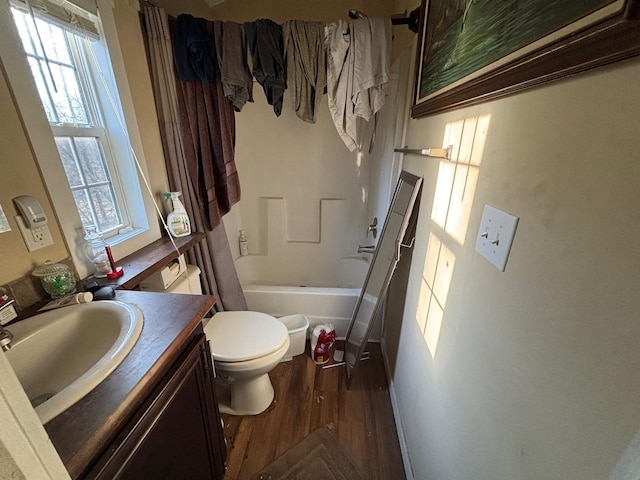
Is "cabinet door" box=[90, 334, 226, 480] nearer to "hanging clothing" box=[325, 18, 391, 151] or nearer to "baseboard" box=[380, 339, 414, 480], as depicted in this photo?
"baseboard" box=[380, 339, 414, 480]

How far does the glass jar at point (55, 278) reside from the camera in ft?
2.88

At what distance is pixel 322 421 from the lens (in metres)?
1.49

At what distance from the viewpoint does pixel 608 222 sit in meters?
0.37

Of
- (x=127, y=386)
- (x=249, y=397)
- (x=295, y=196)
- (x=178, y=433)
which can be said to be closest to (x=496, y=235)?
(x=127, y=386)

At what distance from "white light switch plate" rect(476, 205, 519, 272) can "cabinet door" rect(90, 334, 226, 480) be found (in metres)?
0.89

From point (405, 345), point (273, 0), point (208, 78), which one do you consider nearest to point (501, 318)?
point (405, 345)

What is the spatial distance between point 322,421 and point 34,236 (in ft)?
4.92

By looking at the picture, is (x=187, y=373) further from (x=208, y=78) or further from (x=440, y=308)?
(x=208, y=78)

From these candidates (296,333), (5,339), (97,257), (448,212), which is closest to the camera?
(5,339)

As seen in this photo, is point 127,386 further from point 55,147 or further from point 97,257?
point 55,147

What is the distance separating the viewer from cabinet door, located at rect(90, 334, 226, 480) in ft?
1.97

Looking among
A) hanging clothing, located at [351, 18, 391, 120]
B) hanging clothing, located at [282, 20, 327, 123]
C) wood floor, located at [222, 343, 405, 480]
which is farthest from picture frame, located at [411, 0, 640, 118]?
wood floor, located at [222, 343, 405, 480]

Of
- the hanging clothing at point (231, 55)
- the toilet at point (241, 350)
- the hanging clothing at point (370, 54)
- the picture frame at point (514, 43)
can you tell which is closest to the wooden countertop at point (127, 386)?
the toilet at point (241, 350)

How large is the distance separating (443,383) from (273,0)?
256cm
